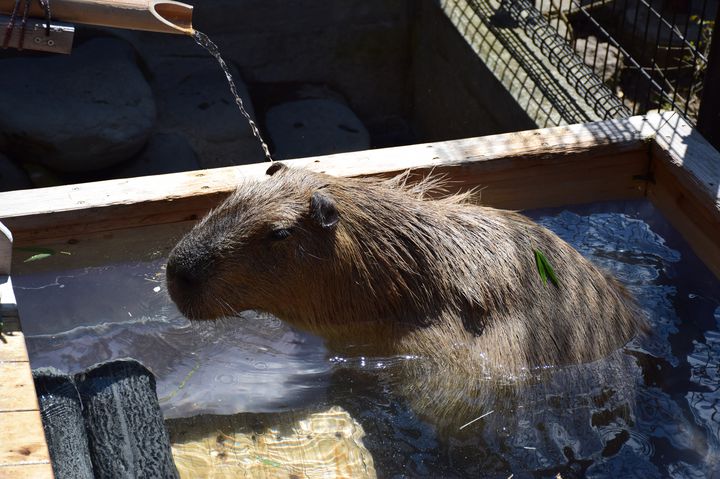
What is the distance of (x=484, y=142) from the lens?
4.36m

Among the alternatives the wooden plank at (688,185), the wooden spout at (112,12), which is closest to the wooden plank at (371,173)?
the wooden plank at (688,185)

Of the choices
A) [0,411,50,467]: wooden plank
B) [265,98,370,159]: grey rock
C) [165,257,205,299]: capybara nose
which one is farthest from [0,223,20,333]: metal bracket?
[265,98,370,159]: grey rock

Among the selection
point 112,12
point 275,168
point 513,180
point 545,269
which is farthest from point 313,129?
point 112,12

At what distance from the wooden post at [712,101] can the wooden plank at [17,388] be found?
3613 millimetres

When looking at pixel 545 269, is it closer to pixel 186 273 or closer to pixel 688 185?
pixel 688 185

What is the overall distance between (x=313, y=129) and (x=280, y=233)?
11.1ft

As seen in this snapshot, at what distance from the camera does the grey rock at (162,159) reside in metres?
6.21

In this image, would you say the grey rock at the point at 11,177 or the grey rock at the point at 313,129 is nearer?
the grey rock at the point at 11,177

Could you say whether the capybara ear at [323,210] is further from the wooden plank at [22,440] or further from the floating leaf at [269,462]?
the wooden plank at [22,440]

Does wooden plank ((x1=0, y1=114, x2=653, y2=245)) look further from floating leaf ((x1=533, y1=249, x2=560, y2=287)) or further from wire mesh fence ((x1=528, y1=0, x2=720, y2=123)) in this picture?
wire mesh fence ((x1=528, y1=0, x2=720, y2=123))

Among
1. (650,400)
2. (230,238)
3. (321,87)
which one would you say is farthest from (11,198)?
(321,87)

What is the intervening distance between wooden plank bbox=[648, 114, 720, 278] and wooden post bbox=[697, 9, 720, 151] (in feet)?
0.99

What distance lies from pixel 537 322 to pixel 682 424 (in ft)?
2.19

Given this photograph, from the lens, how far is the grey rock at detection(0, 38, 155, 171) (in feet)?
19.4
